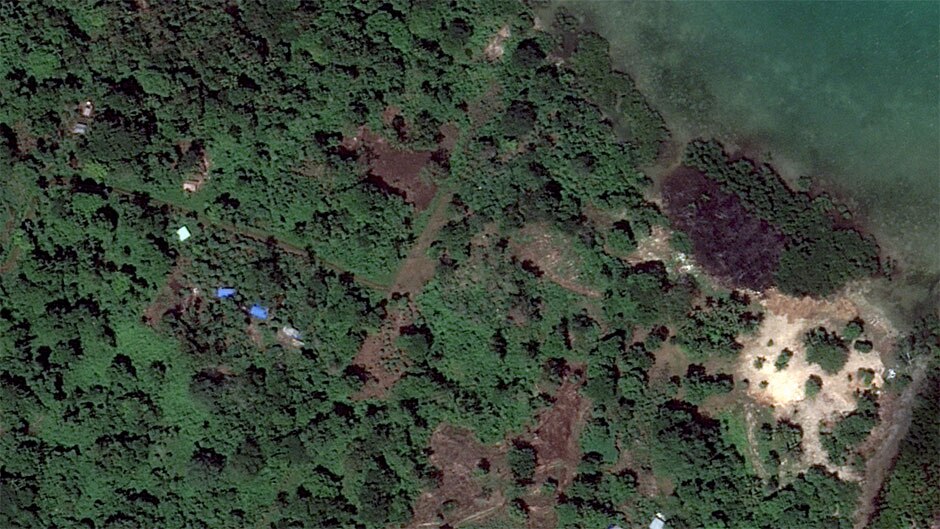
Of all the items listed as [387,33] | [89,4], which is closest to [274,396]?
[387,33]

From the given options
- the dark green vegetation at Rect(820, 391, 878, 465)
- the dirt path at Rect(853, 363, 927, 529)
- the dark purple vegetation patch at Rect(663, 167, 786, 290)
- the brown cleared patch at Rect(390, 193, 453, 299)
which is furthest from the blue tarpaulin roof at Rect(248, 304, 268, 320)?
the dirt path at Rect(853, 363, 927, 529)

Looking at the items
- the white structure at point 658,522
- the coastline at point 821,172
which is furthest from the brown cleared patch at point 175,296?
the white structure at point 658,522

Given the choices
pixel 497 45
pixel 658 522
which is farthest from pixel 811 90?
pixel 658 522

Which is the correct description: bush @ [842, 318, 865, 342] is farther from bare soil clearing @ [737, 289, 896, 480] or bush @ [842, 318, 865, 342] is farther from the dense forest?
the dense forest

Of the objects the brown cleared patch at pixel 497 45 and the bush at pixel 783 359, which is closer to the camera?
the bush at pixel 783 359

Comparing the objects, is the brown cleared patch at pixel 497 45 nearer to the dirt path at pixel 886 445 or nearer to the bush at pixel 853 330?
the bush at pixel 853 330

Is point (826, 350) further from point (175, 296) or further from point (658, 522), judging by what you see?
point (175, 296)
